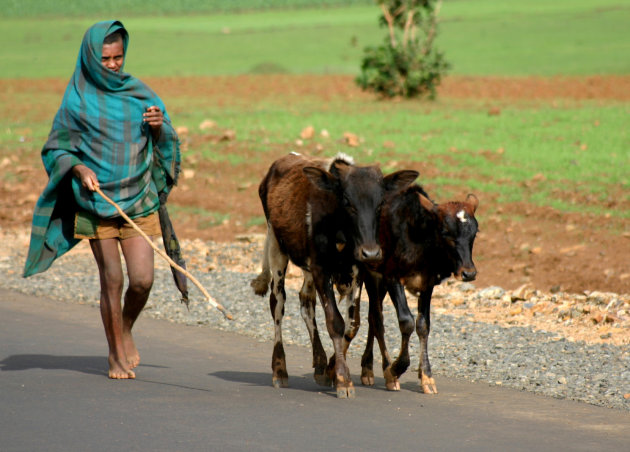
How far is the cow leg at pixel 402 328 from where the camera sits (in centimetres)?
823

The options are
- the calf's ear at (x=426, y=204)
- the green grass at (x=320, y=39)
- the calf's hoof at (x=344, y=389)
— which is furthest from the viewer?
the green grass at (x=320, y=39)

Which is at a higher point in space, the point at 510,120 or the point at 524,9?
the point at 524,9

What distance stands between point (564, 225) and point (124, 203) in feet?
36.0

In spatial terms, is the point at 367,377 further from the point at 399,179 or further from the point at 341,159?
the point at 341,159

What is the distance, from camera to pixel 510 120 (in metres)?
31.1

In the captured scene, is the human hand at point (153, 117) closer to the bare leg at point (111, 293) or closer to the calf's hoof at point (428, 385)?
the bare leg at point (111, 293)

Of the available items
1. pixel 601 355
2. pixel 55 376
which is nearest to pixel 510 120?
pixel 601 355

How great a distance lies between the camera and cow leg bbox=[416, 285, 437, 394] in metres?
8.31

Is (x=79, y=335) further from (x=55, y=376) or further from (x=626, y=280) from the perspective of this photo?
(x=626, y=280)

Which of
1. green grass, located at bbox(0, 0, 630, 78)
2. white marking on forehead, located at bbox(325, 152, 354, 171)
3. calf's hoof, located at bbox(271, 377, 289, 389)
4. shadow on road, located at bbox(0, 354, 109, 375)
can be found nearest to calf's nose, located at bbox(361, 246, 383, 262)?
white marking on forehead, located at bbox(325, 152, 354, 171)

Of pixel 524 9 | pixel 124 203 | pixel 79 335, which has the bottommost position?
pixel 79 335

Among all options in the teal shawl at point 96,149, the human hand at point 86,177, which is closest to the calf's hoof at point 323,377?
the teal shawl at point 96,149

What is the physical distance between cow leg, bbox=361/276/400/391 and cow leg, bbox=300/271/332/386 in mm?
350

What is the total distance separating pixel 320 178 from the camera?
27.2 feet
